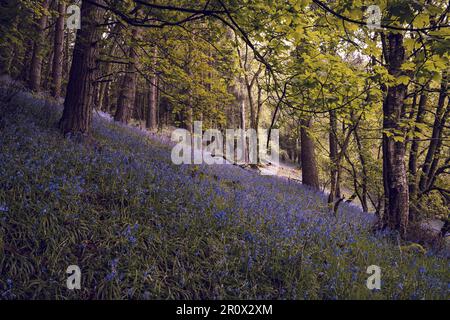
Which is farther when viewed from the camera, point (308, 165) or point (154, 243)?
point (308, 165)

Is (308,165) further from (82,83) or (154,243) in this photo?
(154,243)

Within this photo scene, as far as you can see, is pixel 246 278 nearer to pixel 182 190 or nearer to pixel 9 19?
pixel 182 190

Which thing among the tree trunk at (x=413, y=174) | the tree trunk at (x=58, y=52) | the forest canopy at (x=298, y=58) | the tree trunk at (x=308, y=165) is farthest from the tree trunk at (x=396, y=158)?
the tree trunk at (x=58, y=52)

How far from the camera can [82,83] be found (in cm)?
659

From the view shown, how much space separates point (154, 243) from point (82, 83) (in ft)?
15.5

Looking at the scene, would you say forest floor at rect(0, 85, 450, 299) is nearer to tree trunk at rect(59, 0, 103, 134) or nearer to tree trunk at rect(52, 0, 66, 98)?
tree trunk at rect(59, 0, 103, 134)

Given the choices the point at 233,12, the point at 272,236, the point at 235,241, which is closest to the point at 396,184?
the point at 272,236

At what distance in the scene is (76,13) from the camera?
695 centimetres

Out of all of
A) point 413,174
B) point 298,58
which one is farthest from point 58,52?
point 413,174

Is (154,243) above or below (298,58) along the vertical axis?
below

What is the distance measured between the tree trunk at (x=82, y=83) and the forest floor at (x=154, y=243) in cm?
99

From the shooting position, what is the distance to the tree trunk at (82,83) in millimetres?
6516

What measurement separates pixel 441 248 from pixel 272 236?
5060 mm

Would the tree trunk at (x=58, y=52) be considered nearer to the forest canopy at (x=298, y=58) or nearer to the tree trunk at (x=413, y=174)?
the forest canopy at (x=298, y=58)
